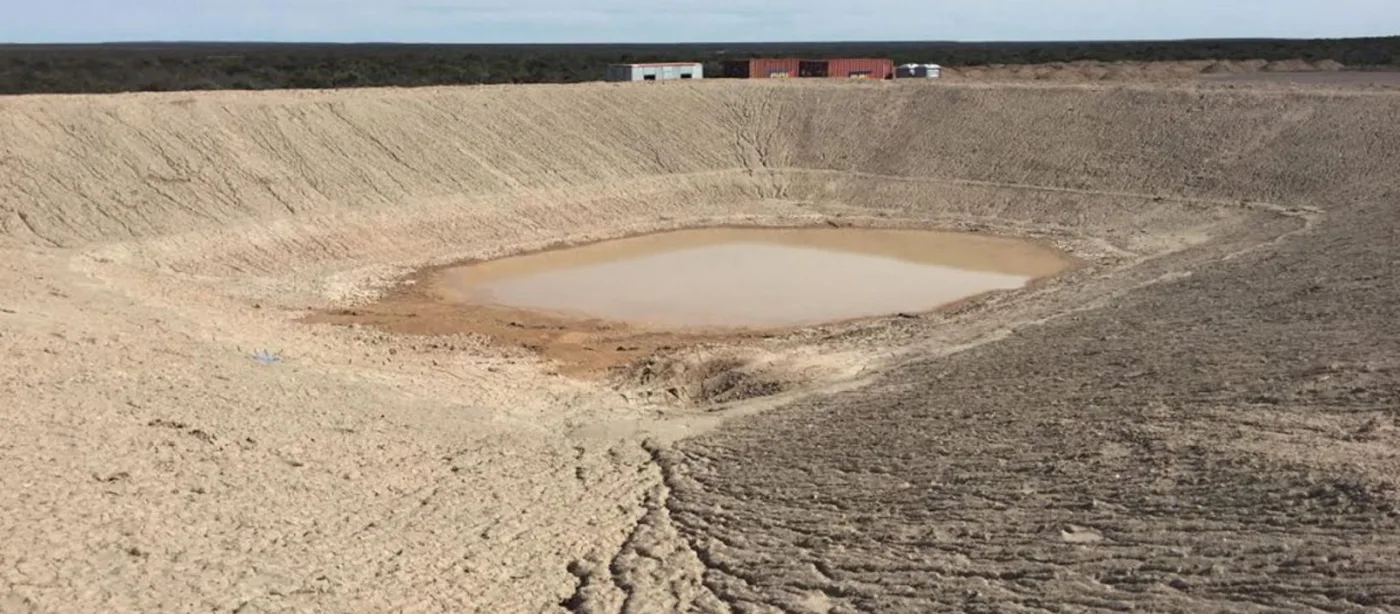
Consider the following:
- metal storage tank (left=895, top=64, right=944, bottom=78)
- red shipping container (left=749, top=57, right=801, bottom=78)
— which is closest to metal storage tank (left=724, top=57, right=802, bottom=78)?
red shipping container (left=749, top=57, right=801, bottom=78)

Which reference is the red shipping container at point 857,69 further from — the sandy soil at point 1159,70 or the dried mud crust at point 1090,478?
the dried mud crust at point 1090,478

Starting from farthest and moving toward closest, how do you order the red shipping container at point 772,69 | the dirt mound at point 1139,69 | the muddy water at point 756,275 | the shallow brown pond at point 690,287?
the dirt mound at point 1139,69 → the red shipping container at point 772,69 → the muddy water at point 756,275 → the shallow brown pond at point 690,287

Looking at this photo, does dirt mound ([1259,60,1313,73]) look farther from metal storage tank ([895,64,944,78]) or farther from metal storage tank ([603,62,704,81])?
metal storage tank ([603,62,704,81])

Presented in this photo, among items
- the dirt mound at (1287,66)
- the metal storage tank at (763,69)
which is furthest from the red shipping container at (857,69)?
the dirt mound at (1287,66)

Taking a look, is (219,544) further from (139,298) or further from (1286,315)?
(1286,315)

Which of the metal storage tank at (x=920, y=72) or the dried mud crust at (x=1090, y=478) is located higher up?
the metal storage tank at (x=920, y=72)

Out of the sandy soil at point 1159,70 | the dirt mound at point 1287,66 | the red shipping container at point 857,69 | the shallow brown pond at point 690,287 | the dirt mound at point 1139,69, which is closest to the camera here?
the shallow brown pond at point 690,287

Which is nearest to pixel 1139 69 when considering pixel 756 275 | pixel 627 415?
pixel 756 275

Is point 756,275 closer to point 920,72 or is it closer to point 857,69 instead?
point 857,69
